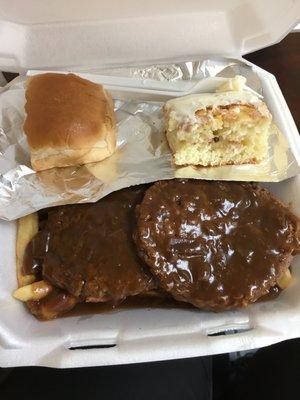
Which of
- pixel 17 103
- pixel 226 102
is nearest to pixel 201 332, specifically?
pixel 226 102

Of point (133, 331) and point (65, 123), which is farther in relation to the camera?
point (65, 123)

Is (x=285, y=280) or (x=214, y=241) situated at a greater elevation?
(x=214, y=241)

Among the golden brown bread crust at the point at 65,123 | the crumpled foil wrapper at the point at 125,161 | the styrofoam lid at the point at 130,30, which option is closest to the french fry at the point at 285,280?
the crumpled foil wrapper at the point at 125,161

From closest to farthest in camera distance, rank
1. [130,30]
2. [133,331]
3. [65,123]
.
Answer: [133,331], [65,123], [130,30]

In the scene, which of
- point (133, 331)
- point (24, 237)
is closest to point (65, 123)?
point (24, 237)

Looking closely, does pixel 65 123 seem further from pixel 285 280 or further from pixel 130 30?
pixel 285 280

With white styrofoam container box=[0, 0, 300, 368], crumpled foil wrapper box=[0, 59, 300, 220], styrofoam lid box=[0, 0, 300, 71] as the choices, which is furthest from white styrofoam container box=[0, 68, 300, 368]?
styrofoam lid box=[0, 0, 300, 71]

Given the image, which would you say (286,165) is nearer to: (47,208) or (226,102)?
(226,102)
